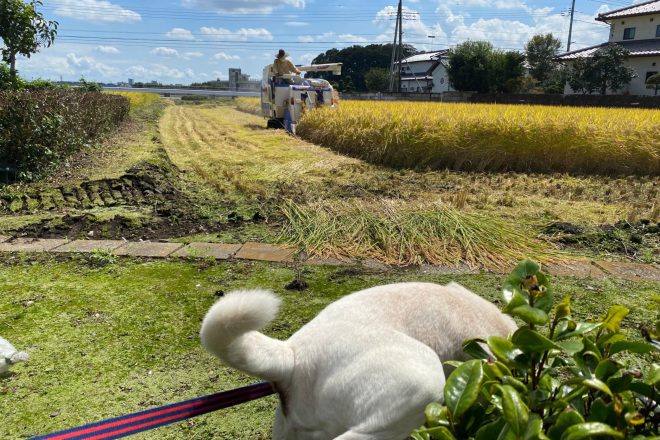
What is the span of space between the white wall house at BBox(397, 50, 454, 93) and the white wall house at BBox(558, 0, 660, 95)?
52.7 ft

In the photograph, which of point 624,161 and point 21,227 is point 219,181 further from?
point 624,161

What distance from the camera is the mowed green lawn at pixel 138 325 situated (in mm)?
2473

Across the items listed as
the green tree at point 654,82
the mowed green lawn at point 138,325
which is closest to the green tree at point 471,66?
the green tree at point 654,82

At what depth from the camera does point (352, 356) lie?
1.56m

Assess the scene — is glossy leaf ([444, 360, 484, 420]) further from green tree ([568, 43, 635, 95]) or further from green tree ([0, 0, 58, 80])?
green tree ([568, 43, 635, 95])

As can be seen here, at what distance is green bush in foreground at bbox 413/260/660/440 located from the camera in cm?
96

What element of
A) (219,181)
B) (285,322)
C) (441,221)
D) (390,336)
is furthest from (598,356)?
(219,181)

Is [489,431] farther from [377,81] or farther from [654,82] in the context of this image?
[377,81]

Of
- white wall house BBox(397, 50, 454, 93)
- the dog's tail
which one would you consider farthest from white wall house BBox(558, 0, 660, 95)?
the dog's tail

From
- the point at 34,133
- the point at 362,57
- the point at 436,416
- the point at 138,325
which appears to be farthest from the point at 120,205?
the point at 362,57

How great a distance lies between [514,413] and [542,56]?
5554 cm

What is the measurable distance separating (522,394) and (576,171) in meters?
9.73

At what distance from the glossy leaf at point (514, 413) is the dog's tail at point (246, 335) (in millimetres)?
778

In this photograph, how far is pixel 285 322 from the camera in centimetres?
338
